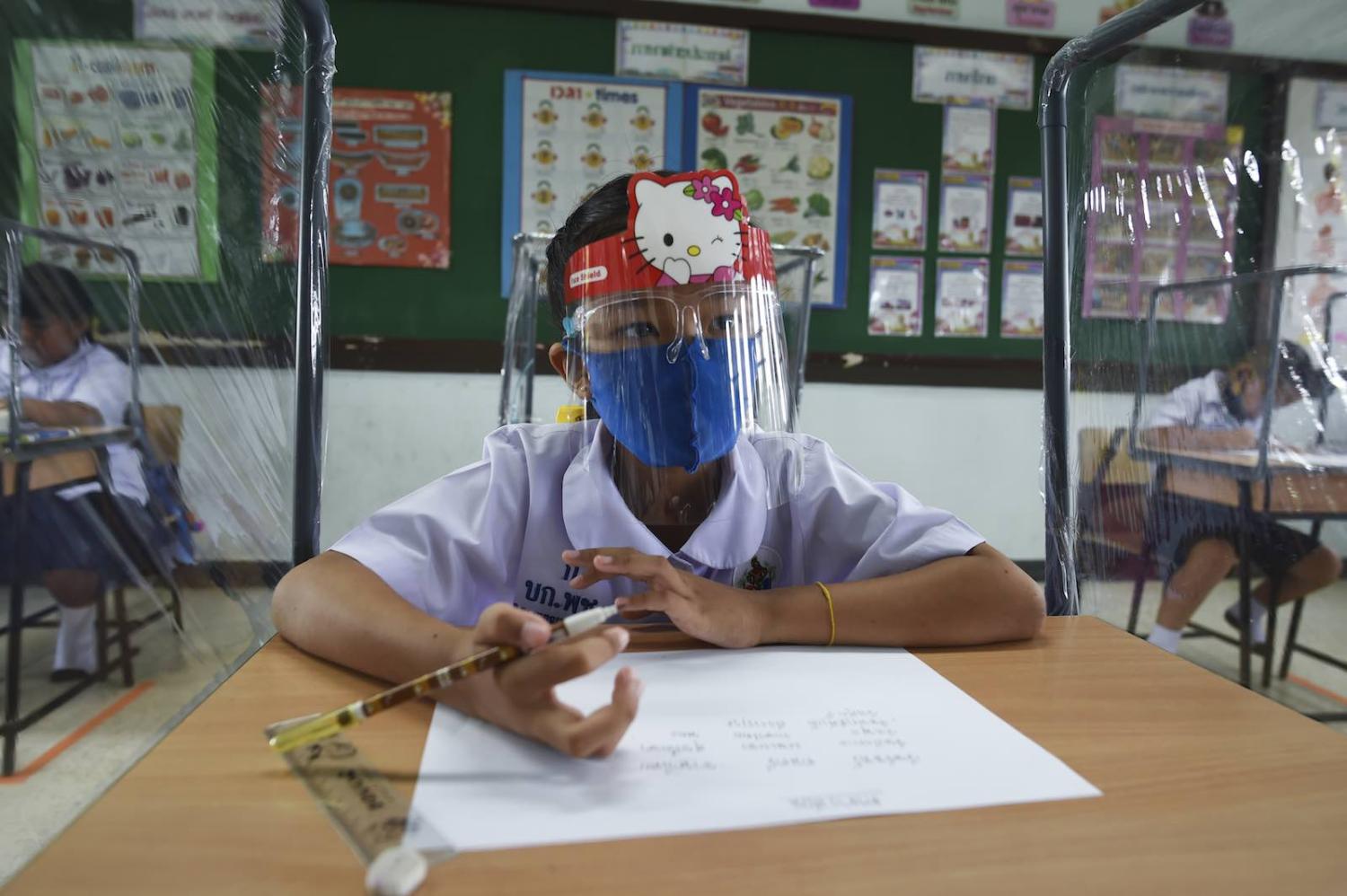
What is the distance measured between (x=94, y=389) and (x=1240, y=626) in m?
1.83

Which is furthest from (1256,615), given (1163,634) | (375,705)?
(375,705)

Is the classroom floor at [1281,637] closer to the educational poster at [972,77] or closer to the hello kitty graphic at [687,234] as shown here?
the hello kitty graphic at [687,234]

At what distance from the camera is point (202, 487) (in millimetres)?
633

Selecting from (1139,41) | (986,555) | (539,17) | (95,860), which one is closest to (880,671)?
(986,555)

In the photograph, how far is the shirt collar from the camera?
2.79 ft

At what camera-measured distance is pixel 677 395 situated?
80 cm

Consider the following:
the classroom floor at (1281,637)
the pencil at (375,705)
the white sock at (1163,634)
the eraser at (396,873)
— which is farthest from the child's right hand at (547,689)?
the white sock at (1163,634)

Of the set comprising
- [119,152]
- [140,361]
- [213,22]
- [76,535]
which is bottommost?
[76,535]

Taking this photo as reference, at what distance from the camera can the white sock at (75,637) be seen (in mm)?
451

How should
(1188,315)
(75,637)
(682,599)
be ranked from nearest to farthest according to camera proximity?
(75,637), (682,599), (1188,315)

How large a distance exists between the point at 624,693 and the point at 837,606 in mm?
310

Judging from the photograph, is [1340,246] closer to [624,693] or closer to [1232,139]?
[1232,139]

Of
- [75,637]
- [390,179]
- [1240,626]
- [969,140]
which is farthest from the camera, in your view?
[969,140]

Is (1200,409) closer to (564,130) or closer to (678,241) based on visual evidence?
(678,241)
